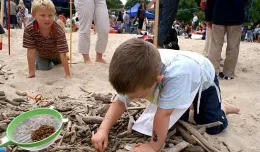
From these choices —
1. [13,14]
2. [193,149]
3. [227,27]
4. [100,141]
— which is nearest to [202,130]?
[193,149]

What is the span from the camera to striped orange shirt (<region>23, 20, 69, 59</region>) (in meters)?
3.35

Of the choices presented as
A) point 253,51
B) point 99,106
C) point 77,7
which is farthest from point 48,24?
point 253,51

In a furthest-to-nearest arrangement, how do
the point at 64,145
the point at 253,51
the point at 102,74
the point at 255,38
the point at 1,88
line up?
the point at 255,38
the point at 253,51
the point at 102,74
the point at 1,88
the point at 64,145

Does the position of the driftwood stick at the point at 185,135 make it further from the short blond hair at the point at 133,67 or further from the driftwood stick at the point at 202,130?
the short blond hair at the point at 133,67

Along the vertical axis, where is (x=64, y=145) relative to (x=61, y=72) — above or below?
below

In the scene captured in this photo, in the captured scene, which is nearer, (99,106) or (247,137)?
(247,137)

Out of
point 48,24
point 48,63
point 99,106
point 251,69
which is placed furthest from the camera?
point 251,69

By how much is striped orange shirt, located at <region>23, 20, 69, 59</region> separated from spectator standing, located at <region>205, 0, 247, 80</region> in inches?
76.1

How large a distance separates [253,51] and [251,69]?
1340mm

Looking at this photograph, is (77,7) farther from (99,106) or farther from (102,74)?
(99,106)

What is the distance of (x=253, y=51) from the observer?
5.44 m

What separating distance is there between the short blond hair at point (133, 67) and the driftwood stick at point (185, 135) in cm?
60

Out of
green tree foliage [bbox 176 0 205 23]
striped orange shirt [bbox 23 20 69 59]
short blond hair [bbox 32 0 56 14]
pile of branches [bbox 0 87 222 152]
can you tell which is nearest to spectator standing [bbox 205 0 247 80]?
pile of branches [bbox 0 87 222 152]

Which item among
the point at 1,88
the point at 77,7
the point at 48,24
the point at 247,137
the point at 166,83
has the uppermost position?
the point at 77,7
